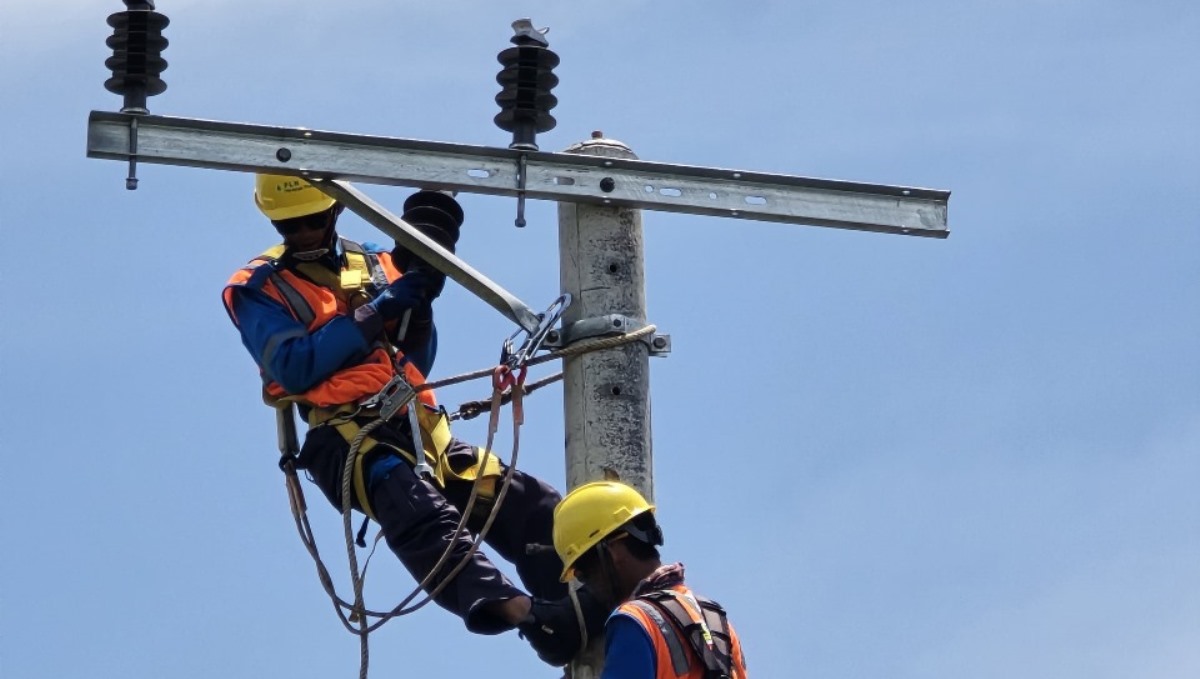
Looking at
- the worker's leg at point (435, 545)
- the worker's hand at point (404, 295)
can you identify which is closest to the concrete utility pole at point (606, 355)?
the worker's leg at point (435, 545)

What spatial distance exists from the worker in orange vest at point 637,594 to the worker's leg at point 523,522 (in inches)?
38.2

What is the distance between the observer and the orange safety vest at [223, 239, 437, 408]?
9.40 meters

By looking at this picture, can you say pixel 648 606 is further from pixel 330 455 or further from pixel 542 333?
pixel 330 455

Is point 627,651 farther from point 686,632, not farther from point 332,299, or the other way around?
point 332,299

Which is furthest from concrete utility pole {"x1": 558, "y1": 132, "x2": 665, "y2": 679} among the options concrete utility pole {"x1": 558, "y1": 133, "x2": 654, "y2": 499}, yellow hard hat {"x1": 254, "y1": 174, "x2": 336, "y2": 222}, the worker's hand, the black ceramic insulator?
yellow hard hat {"x1": 254, "y1": 174, "x2": 336, "y2": 222}

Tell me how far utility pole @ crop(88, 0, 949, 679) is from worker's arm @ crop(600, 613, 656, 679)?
81 centimetres

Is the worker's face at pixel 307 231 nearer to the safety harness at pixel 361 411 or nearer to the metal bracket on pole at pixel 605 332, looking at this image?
the safety harness at pixel 361 411

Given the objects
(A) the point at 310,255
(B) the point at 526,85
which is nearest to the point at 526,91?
(B) the point at 526,85

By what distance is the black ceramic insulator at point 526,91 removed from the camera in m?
9.08

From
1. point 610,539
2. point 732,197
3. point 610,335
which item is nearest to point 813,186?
point 732,197

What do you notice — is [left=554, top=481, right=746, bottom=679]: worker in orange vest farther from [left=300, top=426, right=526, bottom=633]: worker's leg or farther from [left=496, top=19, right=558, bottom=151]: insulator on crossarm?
[left=496, top=19, right=558, bottom=151]: insulator on crossarm

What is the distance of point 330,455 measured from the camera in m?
9.44

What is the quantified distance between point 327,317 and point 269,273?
0.82 feet

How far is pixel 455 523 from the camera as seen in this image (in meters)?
9.09
